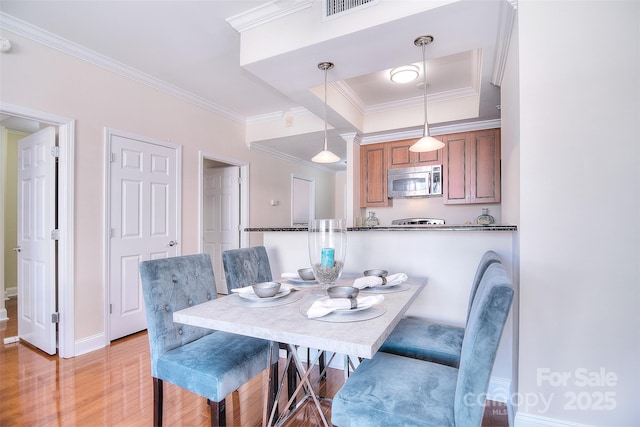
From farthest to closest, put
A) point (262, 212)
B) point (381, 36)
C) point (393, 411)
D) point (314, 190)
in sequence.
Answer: point (314, 190)
point (262, 212)
point (381, 36)
point (393, 411)

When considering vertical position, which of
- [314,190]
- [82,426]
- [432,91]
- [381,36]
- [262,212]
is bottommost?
[82,426]

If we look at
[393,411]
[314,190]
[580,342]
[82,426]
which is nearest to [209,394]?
[393,411]

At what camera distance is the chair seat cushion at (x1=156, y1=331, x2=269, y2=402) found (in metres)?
1.29

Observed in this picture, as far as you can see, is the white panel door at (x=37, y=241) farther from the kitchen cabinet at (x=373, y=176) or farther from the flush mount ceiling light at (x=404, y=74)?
the kitchen cabinet at (x=373, y=176)

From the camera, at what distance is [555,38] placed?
59.8 inches

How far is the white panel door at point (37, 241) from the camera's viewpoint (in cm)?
254

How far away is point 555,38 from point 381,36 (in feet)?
3.05

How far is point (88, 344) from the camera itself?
8.57ft

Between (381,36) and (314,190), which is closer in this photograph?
(381,36)

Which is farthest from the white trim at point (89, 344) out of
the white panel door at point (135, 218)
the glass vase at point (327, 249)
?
the glass vase at point (327, 249)

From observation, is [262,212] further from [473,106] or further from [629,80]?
[629,80]

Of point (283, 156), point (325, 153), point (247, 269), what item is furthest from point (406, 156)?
point (247, 269)

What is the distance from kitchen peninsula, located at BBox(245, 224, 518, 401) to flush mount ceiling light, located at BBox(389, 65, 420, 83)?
1.68m

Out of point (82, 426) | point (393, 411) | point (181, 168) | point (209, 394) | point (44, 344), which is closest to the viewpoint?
point (393, 411)
